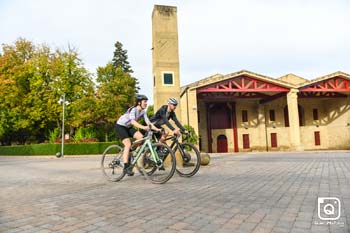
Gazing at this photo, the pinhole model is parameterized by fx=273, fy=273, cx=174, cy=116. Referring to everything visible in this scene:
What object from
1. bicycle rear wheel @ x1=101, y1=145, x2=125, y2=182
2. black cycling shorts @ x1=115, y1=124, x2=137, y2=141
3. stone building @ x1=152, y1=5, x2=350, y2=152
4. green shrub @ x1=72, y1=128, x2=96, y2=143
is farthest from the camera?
green shrub @ x1=72, y1=128, x2=96, y2=143

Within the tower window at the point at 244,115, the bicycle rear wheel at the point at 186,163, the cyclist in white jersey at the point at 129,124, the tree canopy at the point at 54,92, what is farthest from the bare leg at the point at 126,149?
the tower window at the point at 244,115

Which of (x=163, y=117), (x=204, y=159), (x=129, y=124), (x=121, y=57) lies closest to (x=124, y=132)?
(x=129, y=124)

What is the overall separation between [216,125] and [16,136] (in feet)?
88.1

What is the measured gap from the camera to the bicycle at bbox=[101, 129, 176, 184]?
5.45 m

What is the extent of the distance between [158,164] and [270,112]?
108 ft

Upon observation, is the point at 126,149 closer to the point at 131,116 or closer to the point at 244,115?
the point at 131,116

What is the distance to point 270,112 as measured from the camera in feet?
118

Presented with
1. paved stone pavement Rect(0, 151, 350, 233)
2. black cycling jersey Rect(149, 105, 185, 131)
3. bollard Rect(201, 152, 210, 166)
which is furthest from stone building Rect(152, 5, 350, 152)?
paved stone pavement Rect(0, 151, 350, 233)

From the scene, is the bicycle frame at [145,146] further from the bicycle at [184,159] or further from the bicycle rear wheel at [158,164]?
the bicycle at [184,159]

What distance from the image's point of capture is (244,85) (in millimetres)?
Answer: 29453

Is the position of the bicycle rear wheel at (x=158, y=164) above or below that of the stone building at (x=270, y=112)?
below

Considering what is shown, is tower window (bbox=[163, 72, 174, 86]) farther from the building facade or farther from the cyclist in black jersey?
the building facade

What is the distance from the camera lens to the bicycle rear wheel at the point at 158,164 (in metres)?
5.46

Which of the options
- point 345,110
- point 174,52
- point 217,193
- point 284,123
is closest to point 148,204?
point 217,193
